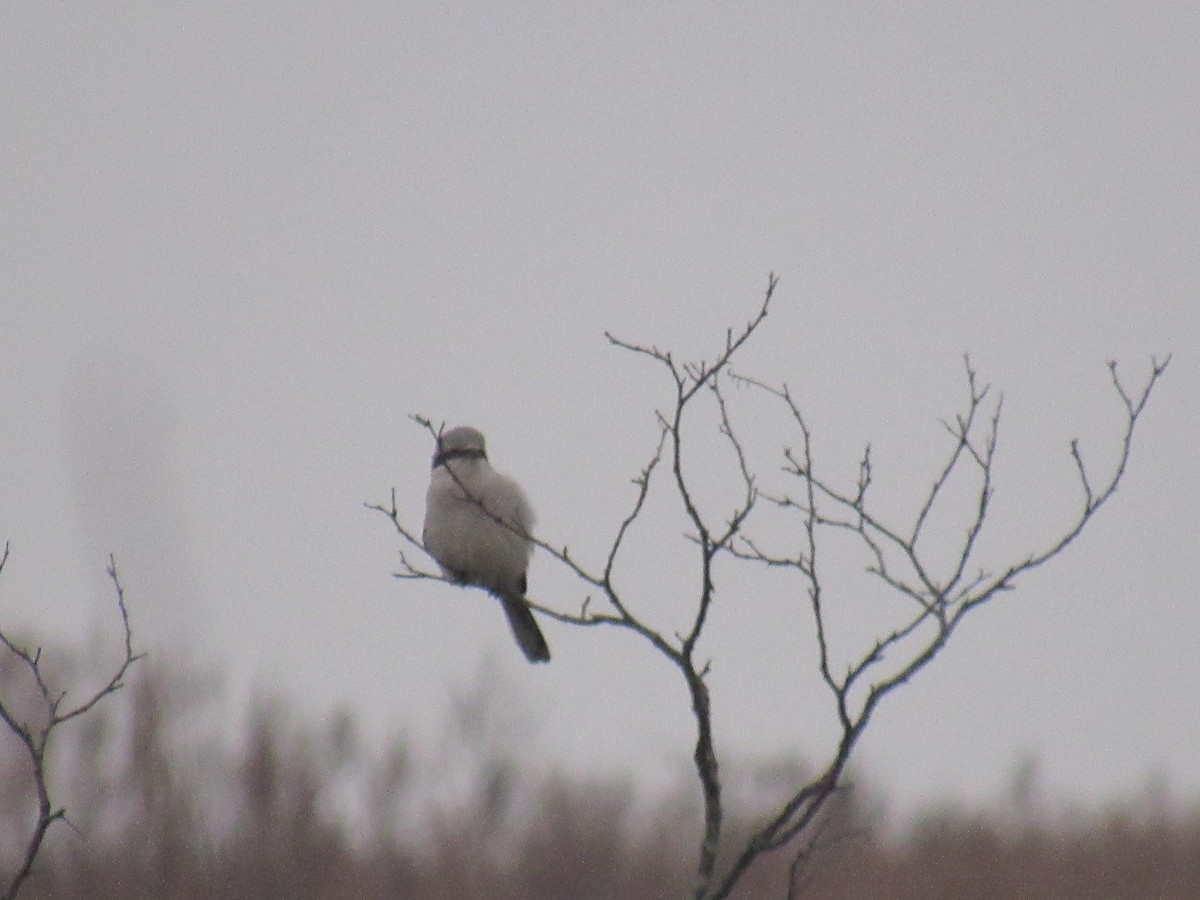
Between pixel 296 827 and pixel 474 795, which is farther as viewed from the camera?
pixel 474 795

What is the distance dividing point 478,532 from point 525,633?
530 mm

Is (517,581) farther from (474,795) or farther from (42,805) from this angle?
(474,795)

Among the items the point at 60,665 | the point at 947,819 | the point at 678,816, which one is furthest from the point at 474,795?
the point at 60,665

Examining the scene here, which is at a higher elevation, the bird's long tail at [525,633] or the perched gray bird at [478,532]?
the perched gray bird at [478,532]

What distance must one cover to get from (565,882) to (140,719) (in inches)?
533

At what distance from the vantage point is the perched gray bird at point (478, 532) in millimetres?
6445

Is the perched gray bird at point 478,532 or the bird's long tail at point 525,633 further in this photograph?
the bird's long tail at point 525,633

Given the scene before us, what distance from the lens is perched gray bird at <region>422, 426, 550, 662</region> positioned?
254 inches

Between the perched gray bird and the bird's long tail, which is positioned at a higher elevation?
the perched gray bird

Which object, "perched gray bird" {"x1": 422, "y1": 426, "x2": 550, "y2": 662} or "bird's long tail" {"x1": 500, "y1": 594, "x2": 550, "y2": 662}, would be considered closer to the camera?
"perched gray bird" {"x1": 422, "y1": 426, "x2": 550, "y2": 662}

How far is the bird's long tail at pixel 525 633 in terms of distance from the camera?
671 cm

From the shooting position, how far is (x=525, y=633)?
674cm

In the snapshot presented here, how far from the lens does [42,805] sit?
2.77 m

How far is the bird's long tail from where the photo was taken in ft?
22.0
